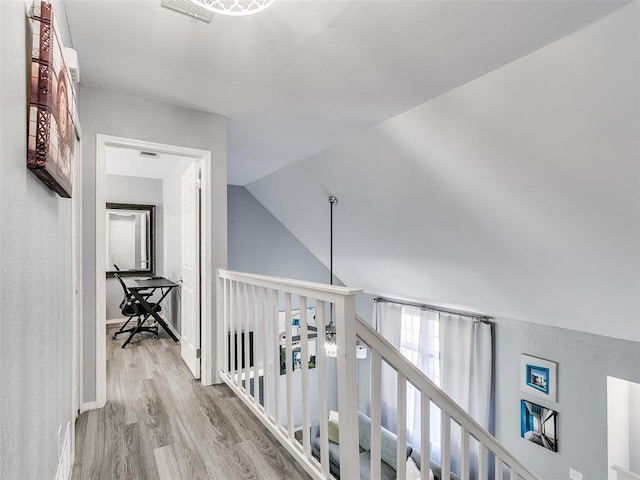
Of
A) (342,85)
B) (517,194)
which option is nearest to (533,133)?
(517,194)

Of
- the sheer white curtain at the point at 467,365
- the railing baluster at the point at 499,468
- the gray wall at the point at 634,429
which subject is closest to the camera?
the railing baluster at the point at 499,468

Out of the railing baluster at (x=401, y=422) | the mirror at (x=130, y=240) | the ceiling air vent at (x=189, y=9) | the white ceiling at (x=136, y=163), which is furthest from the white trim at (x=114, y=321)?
the railing baluster at (x=401, y=422)

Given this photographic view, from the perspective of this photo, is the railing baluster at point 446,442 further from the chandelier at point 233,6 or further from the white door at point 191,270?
the white door at point 191,270

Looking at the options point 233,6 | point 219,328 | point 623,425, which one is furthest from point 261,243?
point 623,425

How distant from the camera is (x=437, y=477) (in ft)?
14.9

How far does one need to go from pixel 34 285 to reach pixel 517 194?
3148mm

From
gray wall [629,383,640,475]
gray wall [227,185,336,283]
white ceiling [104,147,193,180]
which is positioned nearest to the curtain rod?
gray wall [227,185,336,283]

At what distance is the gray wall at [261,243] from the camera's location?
609 cm

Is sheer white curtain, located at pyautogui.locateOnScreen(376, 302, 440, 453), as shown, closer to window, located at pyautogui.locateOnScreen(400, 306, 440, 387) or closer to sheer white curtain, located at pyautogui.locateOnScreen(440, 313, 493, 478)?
window, located at pyautogui.locateOnScreen(400, 306, 440, 387)

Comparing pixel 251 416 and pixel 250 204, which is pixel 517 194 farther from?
pixel 250 204

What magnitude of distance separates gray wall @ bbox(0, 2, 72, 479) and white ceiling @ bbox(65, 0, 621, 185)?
1185 millimetres

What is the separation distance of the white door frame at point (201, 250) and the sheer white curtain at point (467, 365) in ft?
12.5

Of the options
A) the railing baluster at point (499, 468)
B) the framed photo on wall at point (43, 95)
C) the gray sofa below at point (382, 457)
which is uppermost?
the framed photo on wall at point (43, 95)

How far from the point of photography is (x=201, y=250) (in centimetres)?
305
